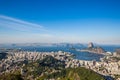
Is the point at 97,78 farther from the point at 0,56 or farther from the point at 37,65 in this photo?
the point at 0,56

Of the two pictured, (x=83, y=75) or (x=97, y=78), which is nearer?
(x=97, y=78)

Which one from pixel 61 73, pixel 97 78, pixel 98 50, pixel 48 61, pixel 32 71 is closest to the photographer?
pixel 97 78

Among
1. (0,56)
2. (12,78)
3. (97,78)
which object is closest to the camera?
(12,78)

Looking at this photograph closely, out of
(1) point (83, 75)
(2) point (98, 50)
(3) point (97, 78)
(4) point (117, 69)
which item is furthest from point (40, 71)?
(2) point (98, 50)

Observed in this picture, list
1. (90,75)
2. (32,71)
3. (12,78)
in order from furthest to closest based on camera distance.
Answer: (32,71) < (90,75) < (12,78)

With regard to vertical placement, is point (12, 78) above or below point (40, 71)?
above

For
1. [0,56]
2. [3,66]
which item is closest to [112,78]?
[3,66]

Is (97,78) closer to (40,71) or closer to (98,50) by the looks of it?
(40,71)

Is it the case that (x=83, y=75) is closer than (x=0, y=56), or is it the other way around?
(x=83, y=75)

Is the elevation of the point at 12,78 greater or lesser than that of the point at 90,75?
greater

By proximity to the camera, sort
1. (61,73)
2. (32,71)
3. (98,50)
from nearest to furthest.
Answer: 1. (61,73)
2. (32,71)
3. (98,50)
